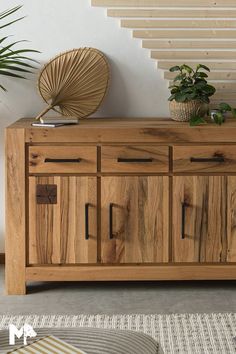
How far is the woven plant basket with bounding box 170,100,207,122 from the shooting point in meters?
4.06

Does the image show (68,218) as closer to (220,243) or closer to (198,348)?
(220,243)

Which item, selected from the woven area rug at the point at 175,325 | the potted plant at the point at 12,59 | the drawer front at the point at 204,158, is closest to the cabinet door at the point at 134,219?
the drawer front at the point at 204,158

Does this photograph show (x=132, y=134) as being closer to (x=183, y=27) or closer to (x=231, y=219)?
(x=231, y=219)

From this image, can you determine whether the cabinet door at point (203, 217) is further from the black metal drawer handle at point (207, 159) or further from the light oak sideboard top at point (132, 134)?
the light oak sideboard top at point (132, 134)

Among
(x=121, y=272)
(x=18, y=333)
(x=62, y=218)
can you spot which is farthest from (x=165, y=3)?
(x=18, y=333)

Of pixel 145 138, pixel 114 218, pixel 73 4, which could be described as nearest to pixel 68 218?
pixel 114 218

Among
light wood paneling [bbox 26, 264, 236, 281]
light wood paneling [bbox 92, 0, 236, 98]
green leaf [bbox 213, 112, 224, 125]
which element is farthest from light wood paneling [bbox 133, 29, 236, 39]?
→ light wood paneling [bbox 26, 264, 236, 281]

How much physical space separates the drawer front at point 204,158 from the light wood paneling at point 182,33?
29.4 inches

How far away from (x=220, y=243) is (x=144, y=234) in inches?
15.7

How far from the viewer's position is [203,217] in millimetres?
3971

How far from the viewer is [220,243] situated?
3.98m

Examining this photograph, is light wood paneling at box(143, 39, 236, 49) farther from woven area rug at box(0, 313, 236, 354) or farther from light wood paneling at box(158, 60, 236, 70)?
woven area rug at box(0, 313, 236, 354)

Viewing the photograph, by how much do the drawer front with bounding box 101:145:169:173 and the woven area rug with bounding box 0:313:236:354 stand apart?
2.54 feet

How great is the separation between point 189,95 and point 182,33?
47cm
